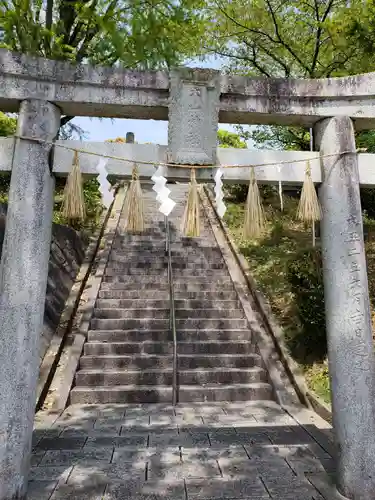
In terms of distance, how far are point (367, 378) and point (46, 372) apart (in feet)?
15.3

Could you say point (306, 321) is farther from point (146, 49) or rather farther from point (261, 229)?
point (146, 49)

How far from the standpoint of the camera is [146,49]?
7480 millimetres

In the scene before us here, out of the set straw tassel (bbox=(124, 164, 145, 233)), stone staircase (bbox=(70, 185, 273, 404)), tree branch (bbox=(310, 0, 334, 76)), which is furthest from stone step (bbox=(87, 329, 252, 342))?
tree branch (bbox=(310, 0, 334, 76))

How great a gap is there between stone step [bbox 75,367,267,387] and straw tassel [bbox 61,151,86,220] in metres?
3.41

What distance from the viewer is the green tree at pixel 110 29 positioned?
708 cm

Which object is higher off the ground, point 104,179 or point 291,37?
point 291,37

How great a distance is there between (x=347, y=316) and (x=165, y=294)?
198 inches

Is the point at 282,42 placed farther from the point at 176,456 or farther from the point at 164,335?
the point at 176,456

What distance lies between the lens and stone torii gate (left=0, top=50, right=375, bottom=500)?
9.93 feet

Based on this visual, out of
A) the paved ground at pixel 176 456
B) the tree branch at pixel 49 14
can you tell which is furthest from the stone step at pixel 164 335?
the tree branch at pixel 49 14

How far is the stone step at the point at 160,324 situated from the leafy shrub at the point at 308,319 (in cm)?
102

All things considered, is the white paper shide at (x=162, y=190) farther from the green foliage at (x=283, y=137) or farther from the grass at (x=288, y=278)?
the green foliage at (x=283, y=137)

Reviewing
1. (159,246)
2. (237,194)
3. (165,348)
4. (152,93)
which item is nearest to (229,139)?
(237,194)

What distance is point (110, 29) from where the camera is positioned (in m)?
7.34
